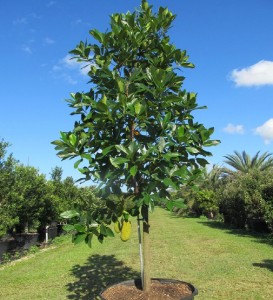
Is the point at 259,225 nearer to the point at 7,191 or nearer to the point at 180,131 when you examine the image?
the point at 7,191

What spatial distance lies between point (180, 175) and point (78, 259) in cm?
697

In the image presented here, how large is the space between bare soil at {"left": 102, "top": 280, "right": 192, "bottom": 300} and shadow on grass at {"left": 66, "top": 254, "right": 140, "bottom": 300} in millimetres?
2108

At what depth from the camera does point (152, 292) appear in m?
3.14

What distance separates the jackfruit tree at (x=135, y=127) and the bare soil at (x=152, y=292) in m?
0.13

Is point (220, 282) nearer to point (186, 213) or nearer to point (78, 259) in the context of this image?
point (78, 259)

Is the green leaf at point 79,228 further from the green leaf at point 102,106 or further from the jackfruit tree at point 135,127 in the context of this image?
the green leaf at point 102,106

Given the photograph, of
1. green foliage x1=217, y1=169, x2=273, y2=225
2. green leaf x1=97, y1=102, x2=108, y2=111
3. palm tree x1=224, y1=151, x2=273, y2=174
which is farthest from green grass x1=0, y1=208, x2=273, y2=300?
palm tree x1=224, y1=151, x2=273, y2=174

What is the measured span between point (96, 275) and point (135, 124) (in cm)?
485

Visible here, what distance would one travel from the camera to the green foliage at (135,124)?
251 cm

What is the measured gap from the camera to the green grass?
537 centimetres

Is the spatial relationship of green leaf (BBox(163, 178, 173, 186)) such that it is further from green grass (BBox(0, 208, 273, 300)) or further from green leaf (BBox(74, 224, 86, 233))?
green grass (BBox(0, 208, 273, 300))

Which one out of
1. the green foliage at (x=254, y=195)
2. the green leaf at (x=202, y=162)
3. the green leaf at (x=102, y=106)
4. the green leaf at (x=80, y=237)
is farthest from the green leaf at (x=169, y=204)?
the green foliage at (x=254, y=195)

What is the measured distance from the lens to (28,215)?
34.5 feet

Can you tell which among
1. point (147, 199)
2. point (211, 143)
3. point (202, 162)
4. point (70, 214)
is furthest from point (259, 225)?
point (70, 214)
